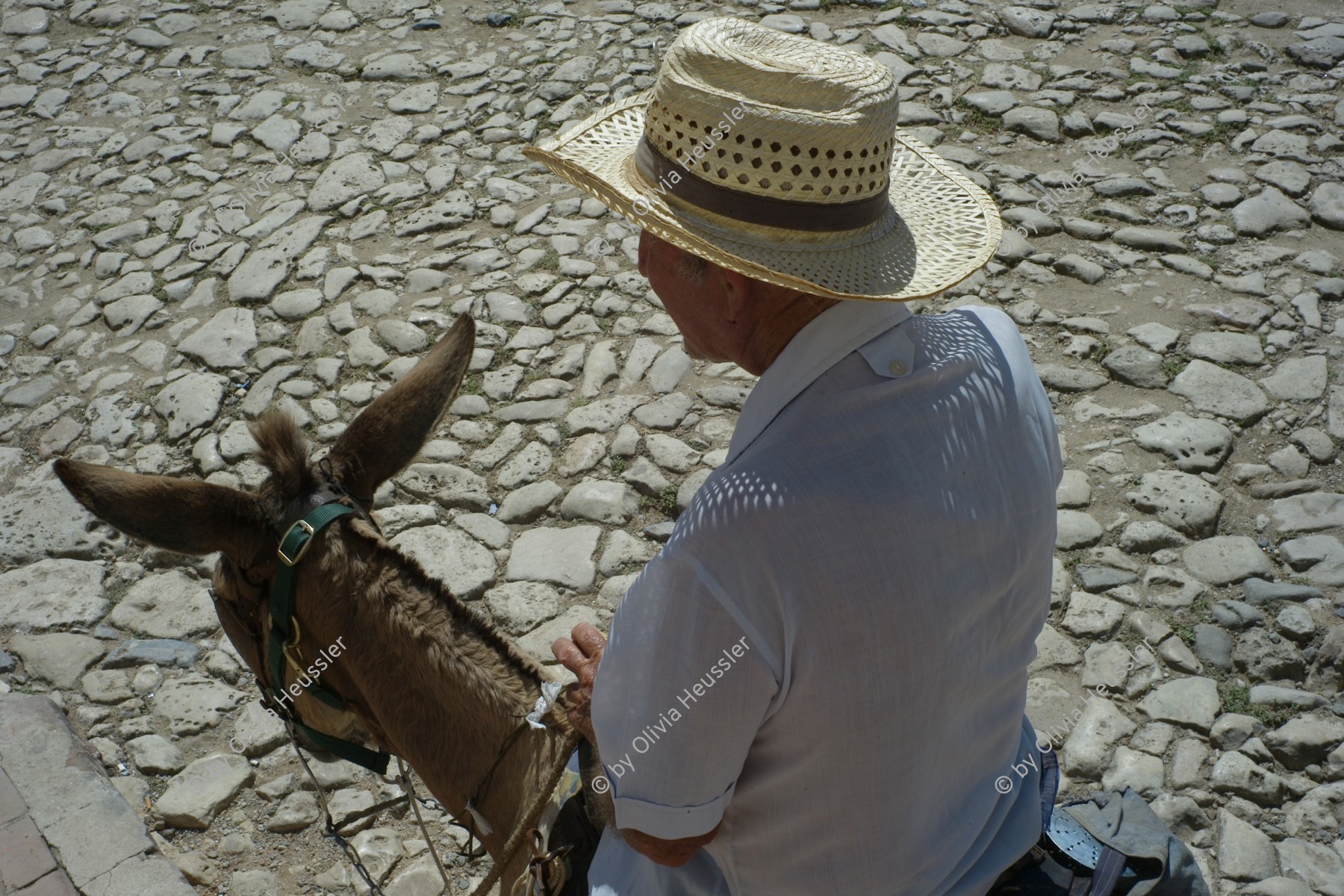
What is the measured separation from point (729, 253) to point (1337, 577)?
13.5 feet

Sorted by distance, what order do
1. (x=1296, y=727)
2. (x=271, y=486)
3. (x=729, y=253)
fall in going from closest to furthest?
(x=729, y=253), (x=271, y=486), (x=1296, y=727)

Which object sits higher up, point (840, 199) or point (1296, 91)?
point (840, 199)

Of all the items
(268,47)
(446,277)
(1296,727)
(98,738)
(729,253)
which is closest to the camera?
(729,253)

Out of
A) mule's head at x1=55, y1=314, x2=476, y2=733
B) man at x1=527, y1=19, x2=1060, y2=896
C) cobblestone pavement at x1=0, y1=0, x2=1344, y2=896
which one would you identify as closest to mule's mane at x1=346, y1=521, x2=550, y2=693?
mule's head at x1=55, y1=314, x2=476, y2=733

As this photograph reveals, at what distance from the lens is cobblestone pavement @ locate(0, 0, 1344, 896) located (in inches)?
176

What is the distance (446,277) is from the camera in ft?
23.3

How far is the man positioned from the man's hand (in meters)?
0.37

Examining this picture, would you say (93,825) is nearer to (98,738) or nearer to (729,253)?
(98,738)

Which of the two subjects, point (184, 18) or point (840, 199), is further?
point (184, 18)

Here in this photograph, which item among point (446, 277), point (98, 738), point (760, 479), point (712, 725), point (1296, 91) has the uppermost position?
point (760, 479)

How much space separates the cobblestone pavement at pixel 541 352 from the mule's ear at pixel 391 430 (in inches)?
72.7

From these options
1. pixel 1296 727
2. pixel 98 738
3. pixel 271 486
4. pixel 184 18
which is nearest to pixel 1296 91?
pixel 1296 727

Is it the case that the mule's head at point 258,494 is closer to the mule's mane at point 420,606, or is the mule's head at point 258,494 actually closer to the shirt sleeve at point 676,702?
the mule's mane at point 420,606

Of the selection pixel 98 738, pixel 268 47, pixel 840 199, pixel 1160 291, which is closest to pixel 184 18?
pixel 268 47
